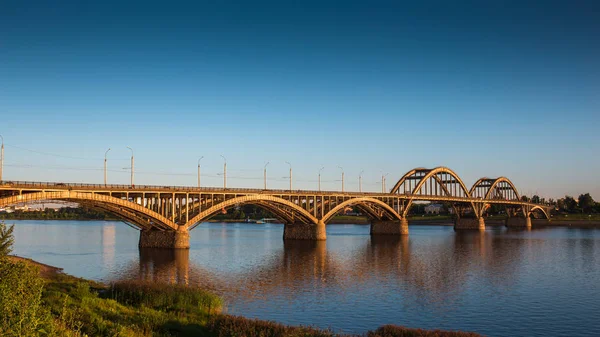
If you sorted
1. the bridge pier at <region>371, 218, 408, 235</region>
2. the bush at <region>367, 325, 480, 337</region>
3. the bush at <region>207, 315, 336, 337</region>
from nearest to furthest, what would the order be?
the bush at <region>207, 315, 336, 337</region>
the bush at <region>367, 325, 480, 337</region>
the bridge pier at <region>371, 218, 408, 235</region>

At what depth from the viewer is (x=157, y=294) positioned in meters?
33.8

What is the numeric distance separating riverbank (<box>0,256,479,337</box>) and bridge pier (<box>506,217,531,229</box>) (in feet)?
586

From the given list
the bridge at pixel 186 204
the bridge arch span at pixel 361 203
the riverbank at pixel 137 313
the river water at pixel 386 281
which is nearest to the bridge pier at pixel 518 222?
the bridge at pixel 186 204

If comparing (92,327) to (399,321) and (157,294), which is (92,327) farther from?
(399,321)

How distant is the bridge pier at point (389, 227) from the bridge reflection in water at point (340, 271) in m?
44.7

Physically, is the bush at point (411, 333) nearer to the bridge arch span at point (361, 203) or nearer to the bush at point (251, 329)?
the bush at point (251, 329)

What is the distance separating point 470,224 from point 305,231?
82.1 m

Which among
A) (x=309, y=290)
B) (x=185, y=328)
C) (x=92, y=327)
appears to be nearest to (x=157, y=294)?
(x=185, y=328)

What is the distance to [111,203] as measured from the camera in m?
64.6

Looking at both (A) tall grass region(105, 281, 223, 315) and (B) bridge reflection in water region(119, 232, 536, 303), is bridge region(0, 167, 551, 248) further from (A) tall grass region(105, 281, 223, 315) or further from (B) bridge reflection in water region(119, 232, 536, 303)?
(A) tall grass region(105, 281, 223, 315)

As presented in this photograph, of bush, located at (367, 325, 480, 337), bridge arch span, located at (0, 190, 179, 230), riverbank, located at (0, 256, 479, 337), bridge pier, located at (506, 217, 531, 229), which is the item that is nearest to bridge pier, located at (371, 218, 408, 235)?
bridge arch span, located at (0, 190, 179, 230)

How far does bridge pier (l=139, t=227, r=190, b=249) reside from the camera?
248 feet

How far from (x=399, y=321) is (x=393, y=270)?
87.8 feet

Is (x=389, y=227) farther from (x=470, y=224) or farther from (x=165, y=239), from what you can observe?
(x=165, y=239)
